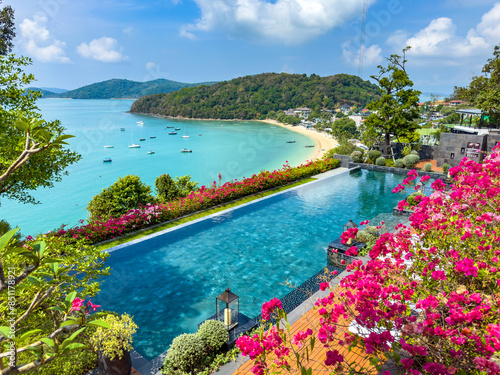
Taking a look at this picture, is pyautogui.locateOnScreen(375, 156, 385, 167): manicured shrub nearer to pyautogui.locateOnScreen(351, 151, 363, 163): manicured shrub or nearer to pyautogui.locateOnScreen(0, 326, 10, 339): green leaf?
pyautogui.locateOnScreen(351, 151, 363, 163): manicured shrub

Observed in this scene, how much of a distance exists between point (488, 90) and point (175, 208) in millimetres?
29177

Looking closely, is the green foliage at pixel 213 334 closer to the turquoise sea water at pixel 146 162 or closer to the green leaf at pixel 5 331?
the green leaf at pixel 5 331

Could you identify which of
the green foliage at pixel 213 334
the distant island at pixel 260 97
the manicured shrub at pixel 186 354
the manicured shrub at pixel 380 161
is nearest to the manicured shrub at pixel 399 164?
the manicured shrub at pixel 380 161

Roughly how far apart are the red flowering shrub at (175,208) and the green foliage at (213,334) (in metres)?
5.32

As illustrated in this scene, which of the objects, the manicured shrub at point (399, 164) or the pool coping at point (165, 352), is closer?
the pool coping at point (165, 352)

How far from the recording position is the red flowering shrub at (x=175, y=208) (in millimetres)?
10578

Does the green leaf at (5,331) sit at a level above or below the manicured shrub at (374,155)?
above

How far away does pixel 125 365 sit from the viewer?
491cm

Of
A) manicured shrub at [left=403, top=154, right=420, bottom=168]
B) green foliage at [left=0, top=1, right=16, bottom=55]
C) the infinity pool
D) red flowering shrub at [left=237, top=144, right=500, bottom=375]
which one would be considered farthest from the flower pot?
manicured shrub at [left=403, top=154, right=420, bottom=168]

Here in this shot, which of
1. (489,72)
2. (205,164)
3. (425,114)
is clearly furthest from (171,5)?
(425,114)

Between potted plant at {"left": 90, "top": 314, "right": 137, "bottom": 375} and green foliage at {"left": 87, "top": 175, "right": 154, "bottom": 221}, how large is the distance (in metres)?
8.05

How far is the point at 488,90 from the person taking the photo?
26125 mm

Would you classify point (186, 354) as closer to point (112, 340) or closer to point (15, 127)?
point (112, 340)

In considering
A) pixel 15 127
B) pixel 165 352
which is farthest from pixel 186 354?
pixel 15 127
